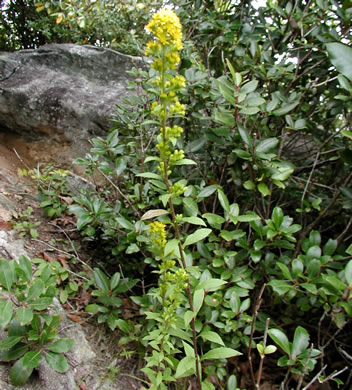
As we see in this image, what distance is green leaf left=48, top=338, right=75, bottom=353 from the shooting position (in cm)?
123

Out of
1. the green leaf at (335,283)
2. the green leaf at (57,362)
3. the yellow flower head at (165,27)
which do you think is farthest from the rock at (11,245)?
the green leaf at (335,283)

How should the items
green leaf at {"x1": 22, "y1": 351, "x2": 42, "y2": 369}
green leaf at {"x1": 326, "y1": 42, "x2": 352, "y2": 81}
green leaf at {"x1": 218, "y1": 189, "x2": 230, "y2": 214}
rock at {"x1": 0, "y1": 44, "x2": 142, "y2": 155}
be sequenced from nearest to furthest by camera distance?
green leaf at {"x1": 326, "y1": 42, "x2": 352, "y2": 81} → green leaf at {"x1": 22, "y1": 351, "x2": 42, "y2": 369} → green leaf at {"x1": 218, "y1": 189, "x2": 230, "y2": 214} → rock at {"x1": 0, "y1": 44, "x2": 142, "y2": 155}

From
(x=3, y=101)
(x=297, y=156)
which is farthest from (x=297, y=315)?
(x=3, y=101)

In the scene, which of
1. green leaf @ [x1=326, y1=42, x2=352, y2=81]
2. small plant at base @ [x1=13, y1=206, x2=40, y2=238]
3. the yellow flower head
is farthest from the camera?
small plant at base @ [x1=13, y1=206, x2=40, y2=238]

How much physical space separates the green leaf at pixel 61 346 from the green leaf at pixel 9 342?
132 millimetres

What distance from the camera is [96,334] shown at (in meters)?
1.64

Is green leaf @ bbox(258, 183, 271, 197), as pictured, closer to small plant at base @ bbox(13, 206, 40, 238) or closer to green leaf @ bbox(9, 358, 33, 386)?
green leaf @ bbox(9, 358, 33, 386)

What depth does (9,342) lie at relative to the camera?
3.74 ft

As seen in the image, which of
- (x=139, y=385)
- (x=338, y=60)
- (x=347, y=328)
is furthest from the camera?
(x=347, y=328)

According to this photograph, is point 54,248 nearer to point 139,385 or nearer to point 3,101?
point 139,385

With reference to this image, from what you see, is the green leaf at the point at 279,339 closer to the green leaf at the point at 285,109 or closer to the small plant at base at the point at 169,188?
the small plant at base at the point at 169,188

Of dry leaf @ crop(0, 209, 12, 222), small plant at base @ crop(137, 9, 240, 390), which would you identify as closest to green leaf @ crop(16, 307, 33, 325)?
small plant at base @ crop(137, 9, 240, 390)

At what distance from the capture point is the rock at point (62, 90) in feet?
10.0

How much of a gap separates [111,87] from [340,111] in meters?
2.36
